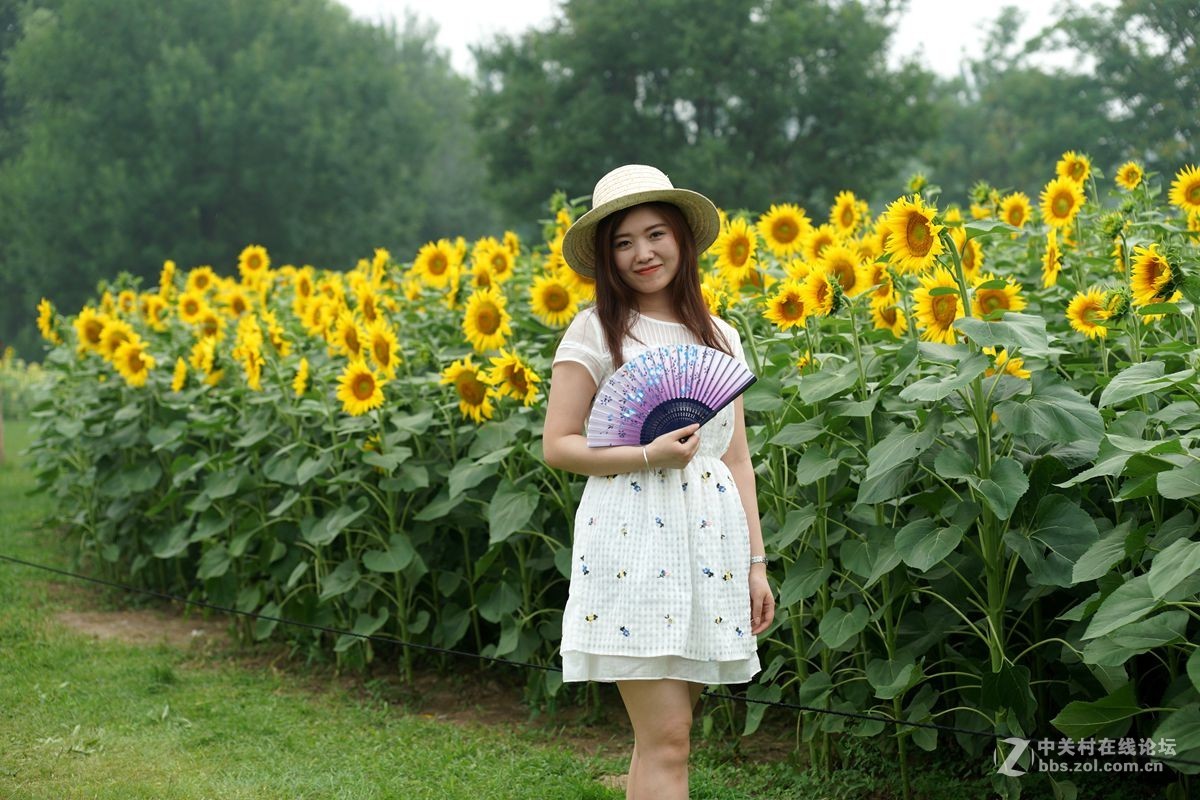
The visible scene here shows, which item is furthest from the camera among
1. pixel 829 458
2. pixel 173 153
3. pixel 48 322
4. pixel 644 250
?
pixel 173 153

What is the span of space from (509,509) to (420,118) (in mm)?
37494

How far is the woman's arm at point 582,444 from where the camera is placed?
278cm

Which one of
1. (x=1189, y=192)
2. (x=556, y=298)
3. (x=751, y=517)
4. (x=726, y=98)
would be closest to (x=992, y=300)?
(x=751, y=517)

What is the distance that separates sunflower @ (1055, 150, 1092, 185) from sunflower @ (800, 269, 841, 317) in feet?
5.60

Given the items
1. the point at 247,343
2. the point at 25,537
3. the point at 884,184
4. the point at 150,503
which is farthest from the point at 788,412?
the point at 884,184

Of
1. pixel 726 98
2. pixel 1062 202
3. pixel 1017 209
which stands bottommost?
pixel 1062 202

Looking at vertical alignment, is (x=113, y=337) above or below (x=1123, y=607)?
above

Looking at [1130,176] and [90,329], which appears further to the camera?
[90,329]

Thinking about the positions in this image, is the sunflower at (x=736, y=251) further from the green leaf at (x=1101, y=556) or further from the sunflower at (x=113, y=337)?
the sunflower at (x=113, y=337)

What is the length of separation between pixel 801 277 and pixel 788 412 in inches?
14.7

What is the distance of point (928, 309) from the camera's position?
11.6ft

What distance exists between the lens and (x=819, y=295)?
3604mm

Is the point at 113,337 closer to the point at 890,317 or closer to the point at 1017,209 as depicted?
the point at 890,317

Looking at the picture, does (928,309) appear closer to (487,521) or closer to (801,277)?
(801,277)
